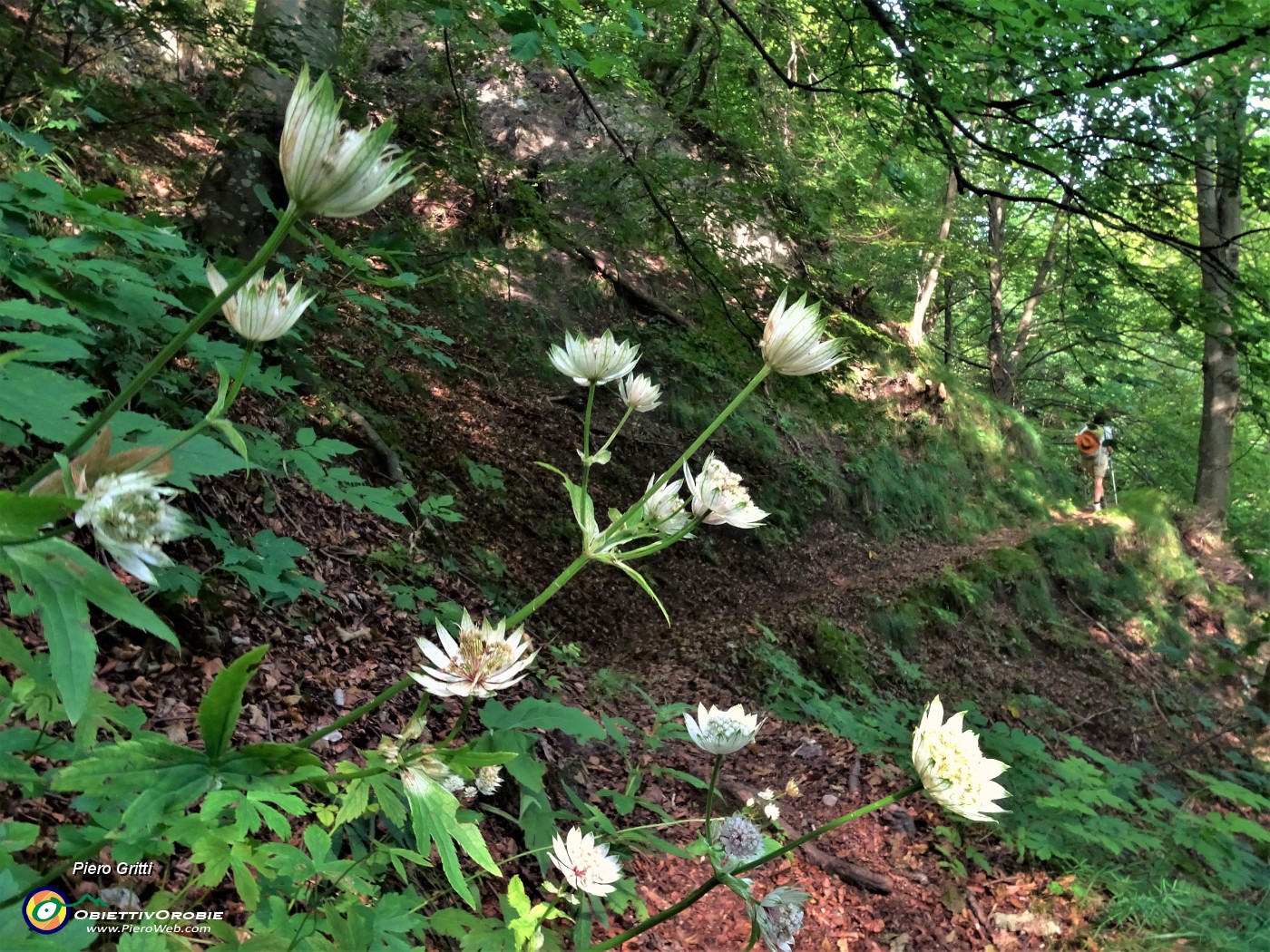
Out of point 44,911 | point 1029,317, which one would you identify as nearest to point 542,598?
point 44,911

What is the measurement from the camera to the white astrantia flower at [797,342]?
1.17m

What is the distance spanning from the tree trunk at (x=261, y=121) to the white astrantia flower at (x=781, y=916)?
10.8 feet

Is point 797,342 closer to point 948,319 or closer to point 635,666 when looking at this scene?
point 635,666

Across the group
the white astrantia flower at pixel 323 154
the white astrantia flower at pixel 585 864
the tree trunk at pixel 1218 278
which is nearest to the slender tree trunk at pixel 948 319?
the tree trunk at pixel 1218 278

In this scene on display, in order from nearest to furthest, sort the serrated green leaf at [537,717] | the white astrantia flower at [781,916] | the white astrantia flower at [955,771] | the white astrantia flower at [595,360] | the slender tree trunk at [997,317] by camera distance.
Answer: the white astrantia flower at [955,771] → the white astrantia flower at [781,916] → the white astrantia flower at [595,360] → the serrated green leaf at [537,717] → the slender tree trunk at [997,317]


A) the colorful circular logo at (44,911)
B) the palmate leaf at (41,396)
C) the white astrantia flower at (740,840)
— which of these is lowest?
the colorful circular logo at (44,911)

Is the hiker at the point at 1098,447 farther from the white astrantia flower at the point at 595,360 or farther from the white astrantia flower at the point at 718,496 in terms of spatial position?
the white astrantia flower at the point at 718,496

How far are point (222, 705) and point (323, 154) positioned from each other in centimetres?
55

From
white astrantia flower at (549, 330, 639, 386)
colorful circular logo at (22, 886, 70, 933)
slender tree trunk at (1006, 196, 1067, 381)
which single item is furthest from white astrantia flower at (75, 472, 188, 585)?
slender tree trunk at (1006, 196, 1067, 381)

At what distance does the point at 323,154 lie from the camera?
715 millimetres

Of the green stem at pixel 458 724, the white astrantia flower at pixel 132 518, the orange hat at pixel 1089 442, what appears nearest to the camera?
the white astrantia flower at pixel 132 518

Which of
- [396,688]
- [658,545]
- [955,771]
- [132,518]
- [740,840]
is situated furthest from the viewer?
[740,840]

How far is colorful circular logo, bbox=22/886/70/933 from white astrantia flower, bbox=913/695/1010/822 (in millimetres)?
1202

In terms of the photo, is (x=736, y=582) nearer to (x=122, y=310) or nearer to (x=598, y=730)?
(x=598, y=730)
